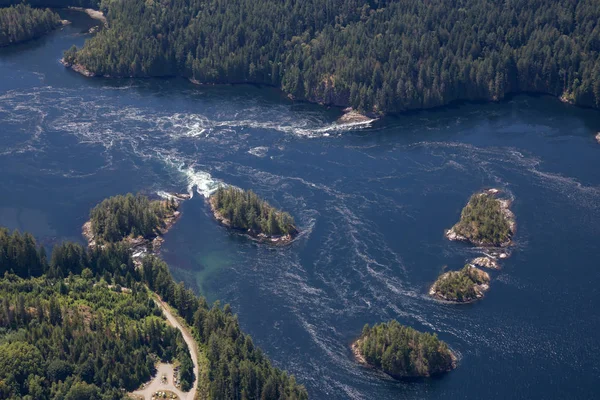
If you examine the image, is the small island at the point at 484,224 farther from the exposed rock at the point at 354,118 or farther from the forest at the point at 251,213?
the exposed rock at the point at 354,118

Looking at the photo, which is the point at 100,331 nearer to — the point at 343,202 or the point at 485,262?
the point at 343,202

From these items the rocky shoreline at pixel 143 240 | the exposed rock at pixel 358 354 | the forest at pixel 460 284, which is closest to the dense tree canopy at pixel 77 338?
the rocky shoreline at pixel 143 240

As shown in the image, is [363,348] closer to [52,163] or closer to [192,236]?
[192,236]

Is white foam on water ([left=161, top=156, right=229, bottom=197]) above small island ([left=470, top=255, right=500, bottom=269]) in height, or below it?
below

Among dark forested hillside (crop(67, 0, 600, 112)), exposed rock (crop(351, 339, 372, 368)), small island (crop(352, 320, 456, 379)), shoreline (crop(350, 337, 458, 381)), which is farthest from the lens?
dark forested hillside (crop(67, 0, 600, 112))

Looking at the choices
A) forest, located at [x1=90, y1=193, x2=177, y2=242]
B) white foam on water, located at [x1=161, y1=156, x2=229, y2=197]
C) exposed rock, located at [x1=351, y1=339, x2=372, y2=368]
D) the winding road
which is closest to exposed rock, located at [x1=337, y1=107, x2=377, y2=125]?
white foam on water, located at [x1=161, y1=156, x2=229, y2=197]

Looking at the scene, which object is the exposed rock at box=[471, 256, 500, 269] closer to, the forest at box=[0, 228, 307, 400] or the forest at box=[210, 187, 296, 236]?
the forest at box=[210, 187, 296, 236]
